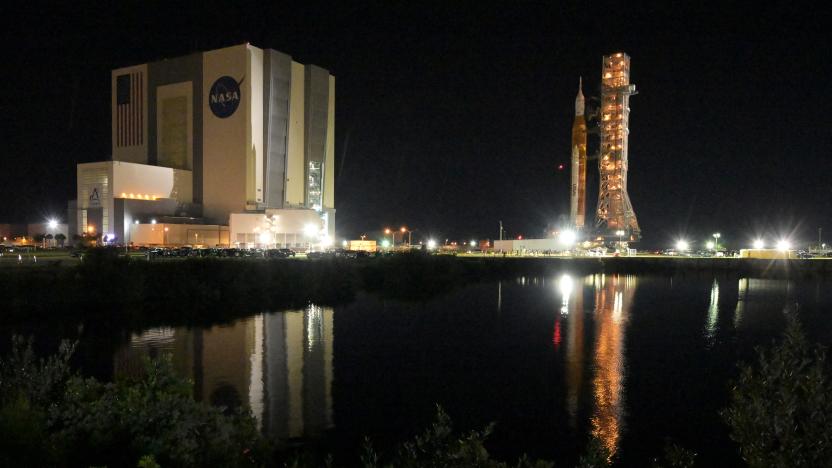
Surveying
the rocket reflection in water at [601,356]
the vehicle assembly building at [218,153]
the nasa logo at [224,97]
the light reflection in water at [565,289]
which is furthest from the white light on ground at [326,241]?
the rocket reflection in water at [601,356]

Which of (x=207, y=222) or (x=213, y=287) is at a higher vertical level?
(x=207, y=222)

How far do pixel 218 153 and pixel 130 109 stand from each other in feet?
55.1

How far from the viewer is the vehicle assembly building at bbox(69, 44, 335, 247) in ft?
233

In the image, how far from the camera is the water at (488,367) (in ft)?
46.7

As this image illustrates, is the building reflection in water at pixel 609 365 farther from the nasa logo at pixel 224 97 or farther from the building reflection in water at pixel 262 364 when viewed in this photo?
the nasa logo at pixel 224 97

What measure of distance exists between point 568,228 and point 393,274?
45122mm

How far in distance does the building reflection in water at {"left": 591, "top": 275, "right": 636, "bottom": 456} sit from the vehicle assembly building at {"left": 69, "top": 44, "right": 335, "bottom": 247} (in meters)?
42.7

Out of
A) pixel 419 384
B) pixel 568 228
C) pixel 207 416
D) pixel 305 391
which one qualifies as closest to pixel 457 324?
pixel 419 384

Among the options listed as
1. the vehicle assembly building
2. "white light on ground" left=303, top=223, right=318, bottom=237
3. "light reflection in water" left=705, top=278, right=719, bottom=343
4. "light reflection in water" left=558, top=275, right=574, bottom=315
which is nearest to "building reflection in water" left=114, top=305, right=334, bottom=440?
"light reflection in water" left=558, top=275, right=574, bottom=315

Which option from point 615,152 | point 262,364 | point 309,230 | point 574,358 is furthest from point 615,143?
point 262,364

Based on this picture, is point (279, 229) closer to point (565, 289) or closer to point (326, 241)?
point (326, 241)

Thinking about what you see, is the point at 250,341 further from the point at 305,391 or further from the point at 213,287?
the point at 213,287

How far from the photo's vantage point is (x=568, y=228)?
86938 mm

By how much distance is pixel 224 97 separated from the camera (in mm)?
73375
